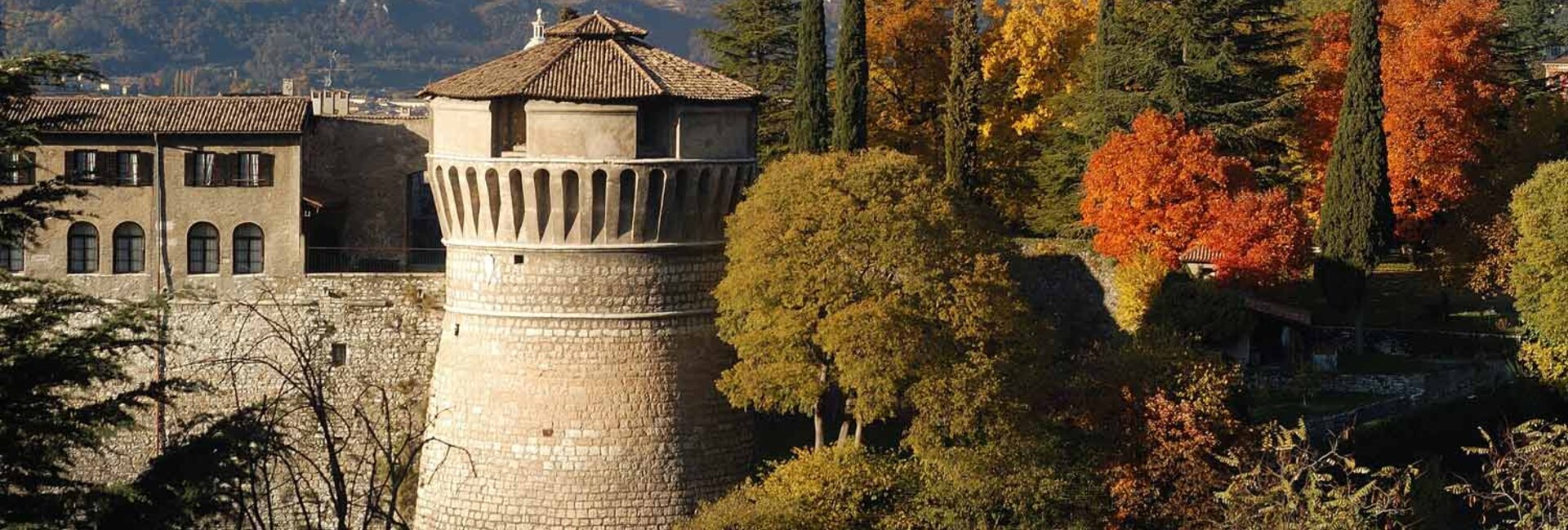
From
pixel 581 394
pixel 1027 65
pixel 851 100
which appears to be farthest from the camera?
pixel 1027 65

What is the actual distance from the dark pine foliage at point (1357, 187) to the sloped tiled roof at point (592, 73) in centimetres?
1635

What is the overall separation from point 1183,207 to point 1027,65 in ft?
34.6

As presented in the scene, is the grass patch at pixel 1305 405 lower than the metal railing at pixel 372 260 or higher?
lower

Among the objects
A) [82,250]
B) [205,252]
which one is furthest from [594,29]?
[82,250]

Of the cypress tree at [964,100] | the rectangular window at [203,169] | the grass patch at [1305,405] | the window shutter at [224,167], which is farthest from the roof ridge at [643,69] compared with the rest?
the grass patch at [1305,405]

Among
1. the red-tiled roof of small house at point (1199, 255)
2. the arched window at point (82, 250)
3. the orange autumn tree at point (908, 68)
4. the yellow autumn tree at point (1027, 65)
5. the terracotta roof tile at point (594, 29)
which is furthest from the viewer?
the yellow autumn tree at point (1027, 65)

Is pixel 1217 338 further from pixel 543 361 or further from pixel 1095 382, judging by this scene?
pixel 543 361

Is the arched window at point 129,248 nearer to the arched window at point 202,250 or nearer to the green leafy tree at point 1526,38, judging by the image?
the arched window at point 202,250

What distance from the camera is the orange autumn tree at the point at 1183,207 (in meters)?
51.2

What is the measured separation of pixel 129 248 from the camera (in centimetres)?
4800

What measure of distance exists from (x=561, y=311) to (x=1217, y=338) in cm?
1472

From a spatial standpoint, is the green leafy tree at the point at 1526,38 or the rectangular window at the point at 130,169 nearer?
the rectangular window at the point at 130,169

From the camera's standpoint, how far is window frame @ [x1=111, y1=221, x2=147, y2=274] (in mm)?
47875

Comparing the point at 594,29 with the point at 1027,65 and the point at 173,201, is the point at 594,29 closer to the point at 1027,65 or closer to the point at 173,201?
the point at 173,201
